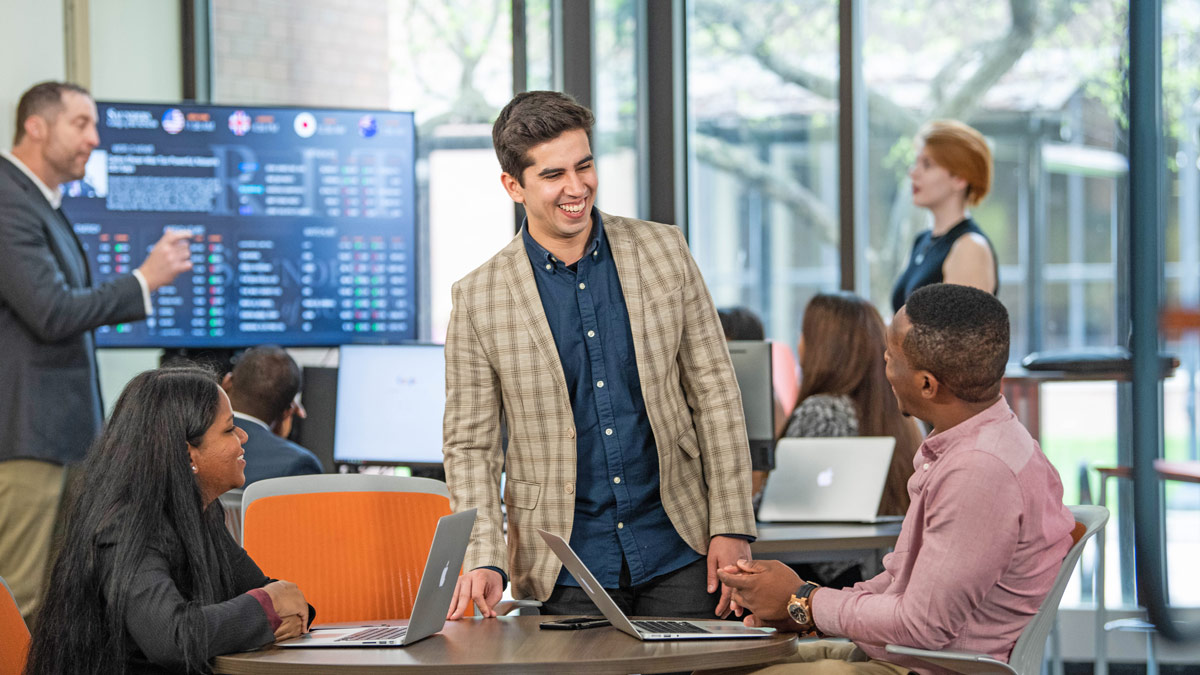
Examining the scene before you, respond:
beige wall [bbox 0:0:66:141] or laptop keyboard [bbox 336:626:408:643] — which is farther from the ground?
beige wall [bbox 0:0:66:141]

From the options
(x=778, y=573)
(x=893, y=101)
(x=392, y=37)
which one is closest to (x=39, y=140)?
(x=392, y=37)

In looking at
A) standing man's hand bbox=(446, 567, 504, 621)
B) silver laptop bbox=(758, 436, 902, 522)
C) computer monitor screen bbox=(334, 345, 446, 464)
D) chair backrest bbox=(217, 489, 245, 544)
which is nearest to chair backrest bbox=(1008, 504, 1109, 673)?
standing man's hand bbox=(446, 567, 504, 621)

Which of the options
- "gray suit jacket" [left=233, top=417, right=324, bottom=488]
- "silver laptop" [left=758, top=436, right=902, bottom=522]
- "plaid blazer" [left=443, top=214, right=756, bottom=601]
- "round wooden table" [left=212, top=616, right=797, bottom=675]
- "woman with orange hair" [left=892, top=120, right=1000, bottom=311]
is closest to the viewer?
"round wooden table" [left=212, top=616, right=797, bottom=675]

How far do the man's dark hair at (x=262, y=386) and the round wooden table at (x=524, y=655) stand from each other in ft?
6.26

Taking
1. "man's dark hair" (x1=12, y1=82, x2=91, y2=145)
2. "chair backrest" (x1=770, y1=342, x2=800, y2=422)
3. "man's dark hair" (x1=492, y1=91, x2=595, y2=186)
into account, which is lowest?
"chair backrest" (x1=770, y1=342, x2=800, y2=422)

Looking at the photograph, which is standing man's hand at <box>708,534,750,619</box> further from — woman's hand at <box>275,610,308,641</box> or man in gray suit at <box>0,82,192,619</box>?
man in gray suit at <box>0,82,192,619</box>

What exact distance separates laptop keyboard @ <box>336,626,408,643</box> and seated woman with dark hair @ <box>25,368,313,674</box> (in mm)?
92

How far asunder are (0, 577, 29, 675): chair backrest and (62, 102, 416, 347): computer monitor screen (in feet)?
8.43

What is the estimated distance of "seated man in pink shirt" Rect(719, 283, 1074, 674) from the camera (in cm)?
190

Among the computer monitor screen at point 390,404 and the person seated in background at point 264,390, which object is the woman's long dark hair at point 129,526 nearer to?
the person seated in background at point 264,390

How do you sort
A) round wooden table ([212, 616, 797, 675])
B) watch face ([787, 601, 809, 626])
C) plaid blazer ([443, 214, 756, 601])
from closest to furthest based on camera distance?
round wooden table ([212, 616, 797, 675]), watch face ([787, 601, 809, 626]), plaid blazer ([443, 214, 756, 601])

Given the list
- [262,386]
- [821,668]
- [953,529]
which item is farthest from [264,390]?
[953,529]

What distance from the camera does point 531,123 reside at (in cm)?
223

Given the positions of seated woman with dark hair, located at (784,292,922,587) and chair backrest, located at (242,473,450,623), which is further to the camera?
seated woman with dark hair, located at (784,292,922,587)
